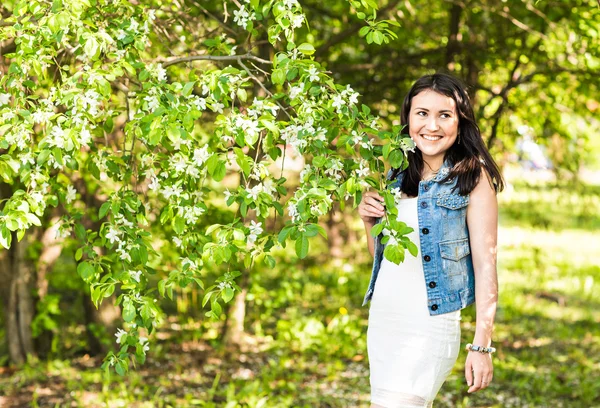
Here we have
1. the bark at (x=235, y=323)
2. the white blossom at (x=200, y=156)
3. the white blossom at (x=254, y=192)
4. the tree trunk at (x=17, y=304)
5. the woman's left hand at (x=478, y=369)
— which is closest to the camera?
the white blossom at (x=254, y=192)


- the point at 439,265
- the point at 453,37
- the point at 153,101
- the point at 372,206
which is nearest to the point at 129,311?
the point at 153,101

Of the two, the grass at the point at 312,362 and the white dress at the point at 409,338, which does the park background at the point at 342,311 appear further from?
the white dress at the point at 409,338

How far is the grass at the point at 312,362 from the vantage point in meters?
4.67

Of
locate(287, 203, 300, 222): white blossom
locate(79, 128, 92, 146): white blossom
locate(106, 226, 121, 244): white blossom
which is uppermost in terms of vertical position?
locate(79, 128, 92, 146): white blossom

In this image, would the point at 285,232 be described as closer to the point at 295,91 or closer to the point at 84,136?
the point at 295,91

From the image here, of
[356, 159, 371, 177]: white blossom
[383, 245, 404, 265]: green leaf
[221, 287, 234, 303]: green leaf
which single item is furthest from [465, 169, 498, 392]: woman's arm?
[221, 287, 234, 303]: green leaf

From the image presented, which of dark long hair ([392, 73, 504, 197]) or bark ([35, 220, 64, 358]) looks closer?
dark long hair ([392, 73, 504, 197])

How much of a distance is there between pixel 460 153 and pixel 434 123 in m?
0.16

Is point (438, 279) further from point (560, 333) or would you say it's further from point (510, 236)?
point (510, 236)

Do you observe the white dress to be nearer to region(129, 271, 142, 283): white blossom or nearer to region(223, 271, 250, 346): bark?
region(129, 271, 142, 283): white blossom

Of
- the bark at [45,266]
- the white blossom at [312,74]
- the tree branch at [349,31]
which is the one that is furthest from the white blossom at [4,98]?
the bark at [45,266]

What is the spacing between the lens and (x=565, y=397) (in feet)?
15.9

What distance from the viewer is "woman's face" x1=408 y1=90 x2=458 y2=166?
2.68m

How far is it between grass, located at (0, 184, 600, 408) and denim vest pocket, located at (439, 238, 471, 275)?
1.96m
